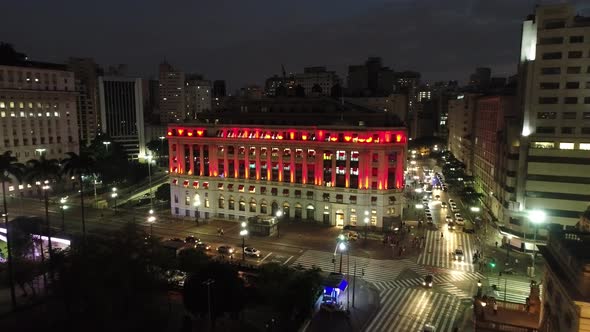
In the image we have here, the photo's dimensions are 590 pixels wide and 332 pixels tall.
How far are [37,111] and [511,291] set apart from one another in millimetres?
120269

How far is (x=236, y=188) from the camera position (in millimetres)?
89875

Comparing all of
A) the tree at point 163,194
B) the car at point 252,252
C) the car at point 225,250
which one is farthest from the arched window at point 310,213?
the tree at point 163,194

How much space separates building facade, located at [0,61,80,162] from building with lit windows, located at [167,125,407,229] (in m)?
46.2

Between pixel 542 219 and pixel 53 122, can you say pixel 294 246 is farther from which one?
pixel 53 122

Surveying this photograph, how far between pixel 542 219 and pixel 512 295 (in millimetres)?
22126

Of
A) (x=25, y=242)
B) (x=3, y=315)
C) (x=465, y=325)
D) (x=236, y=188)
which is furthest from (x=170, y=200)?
(x=465, y=325)

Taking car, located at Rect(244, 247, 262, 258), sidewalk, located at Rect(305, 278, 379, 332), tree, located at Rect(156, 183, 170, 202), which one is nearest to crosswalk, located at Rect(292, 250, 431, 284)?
sidewalk, located at Rect(305, 278, 379, 332)

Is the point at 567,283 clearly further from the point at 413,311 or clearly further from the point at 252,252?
the point at 252,252

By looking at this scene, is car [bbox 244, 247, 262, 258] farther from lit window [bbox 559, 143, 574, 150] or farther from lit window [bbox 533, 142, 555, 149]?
lit window [bbox 559, 143, 574, 150]

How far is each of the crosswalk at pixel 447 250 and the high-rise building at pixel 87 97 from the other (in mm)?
146119

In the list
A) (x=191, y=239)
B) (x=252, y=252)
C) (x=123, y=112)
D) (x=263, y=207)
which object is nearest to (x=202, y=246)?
(x=191, y=239)

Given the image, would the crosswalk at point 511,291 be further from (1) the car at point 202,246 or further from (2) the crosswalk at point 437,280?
(1) the car at point 202,246

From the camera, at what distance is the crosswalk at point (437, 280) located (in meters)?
56.7

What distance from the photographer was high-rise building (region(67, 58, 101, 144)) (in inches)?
6855
